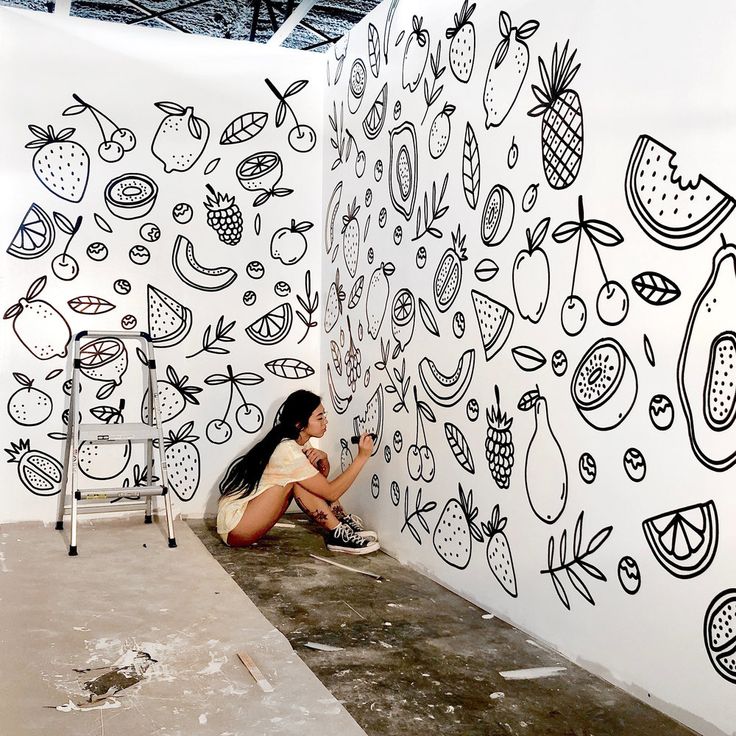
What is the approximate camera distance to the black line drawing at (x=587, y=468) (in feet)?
8.48

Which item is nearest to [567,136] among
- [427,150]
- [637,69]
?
[637,69]

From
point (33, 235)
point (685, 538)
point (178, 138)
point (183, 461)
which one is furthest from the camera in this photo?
point (183, 461)

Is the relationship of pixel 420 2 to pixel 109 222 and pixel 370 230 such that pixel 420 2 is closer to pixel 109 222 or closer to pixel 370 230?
pixel 370 230

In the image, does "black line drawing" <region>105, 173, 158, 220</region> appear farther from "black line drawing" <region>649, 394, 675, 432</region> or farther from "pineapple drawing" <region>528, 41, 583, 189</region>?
"black line drawing" <region>649, 394, 675, 432</region>

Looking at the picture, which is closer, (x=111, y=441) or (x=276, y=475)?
(x=276, y=475)

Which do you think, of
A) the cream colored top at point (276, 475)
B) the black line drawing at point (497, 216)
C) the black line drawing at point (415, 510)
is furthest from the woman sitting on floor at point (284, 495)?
the black line drawing at point (497, 216)

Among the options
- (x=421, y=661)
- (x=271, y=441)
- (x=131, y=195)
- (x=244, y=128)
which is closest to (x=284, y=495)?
(x=271, y=441)

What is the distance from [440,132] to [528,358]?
1147mm

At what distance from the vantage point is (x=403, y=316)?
151 inches

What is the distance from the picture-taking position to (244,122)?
187 inches

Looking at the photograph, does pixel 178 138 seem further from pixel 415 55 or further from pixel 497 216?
pixel 497 216

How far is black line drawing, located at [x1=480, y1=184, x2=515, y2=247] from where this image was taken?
303cm

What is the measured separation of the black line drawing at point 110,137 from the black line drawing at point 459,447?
2.41 meters

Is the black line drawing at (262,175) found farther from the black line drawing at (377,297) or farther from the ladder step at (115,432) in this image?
the ladder step at (115,432)
